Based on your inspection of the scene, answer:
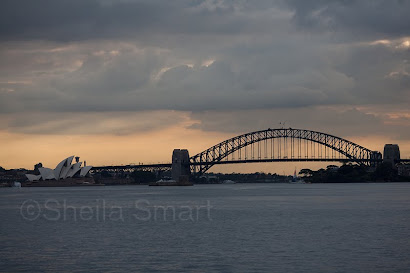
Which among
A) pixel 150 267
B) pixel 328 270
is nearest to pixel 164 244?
pixel 150 267

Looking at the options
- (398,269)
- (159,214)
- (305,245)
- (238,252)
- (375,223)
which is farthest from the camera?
(159,214)

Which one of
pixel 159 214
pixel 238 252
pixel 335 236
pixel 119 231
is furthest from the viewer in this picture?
pixel 159 214

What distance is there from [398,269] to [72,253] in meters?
16.5

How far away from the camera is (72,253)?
38031 mm

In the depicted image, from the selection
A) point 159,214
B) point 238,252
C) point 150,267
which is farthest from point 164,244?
point 159,214

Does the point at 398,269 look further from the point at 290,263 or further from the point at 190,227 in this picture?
the point at 190,227

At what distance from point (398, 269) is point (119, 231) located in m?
22.6

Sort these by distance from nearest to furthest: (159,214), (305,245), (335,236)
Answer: (305,245) → (335,236) → (159,214)

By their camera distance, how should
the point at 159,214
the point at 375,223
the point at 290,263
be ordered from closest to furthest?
the point at 290,263 < the point at 375,223 < the point at 159,214

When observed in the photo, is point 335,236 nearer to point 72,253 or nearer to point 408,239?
point 408,239

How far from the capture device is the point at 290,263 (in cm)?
3412

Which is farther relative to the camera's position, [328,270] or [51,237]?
[51,237]

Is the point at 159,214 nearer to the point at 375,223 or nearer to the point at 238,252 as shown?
the point at 375,223

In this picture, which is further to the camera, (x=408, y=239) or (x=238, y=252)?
(x=408, y=239)
